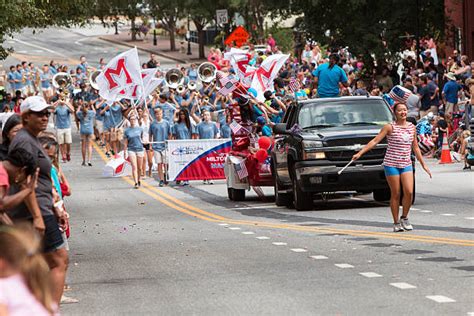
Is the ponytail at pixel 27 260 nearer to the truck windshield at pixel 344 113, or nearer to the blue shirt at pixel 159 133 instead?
the truck windshield at pixel 344 113

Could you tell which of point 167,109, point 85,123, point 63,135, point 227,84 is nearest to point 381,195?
point 227,84

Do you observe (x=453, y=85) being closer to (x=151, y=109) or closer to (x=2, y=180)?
(x=151, y=109)

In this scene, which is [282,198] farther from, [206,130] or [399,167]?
[206,130]

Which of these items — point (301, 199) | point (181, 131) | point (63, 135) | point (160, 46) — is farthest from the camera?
point (160, 46)

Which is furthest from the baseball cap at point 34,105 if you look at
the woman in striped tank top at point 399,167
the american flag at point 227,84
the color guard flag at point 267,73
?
the color guard flag at point 267,73

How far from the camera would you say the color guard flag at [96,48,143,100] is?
35.4 m

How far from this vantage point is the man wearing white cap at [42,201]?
1005cm

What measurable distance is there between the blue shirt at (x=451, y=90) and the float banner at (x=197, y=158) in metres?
5.79

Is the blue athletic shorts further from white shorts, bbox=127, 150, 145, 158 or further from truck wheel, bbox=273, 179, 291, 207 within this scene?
white shorts, bbox=127, 150, 145, 158

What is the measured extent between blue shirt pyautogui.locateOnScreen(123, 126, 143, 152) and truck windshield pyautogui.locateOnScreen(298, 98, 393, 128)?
9250mm

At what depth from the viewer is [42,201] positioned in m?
10.4

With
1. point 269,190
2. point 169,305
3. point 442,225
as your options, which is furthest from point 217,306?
point 269,190

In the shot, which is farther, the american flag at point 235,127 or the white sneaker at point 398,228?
the american flag at point 235,127

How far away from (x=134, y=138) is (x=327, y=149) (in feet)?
35.2
